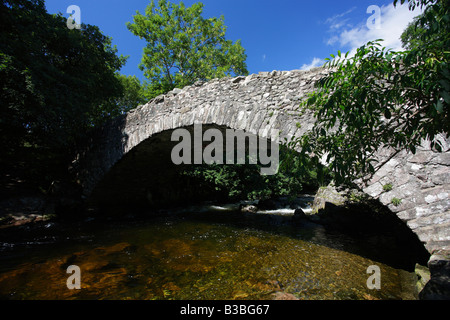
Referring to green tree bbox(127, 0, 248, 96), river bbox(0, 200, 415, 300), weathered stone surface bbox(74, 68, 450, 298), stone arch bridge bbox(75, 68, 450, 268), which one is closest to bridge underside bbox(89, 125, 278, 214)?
stone arch bridge bbox(75, 68, 450, 268)

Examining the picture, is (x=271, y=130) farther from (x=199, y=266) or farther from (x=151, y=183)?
(x=151, y=183)

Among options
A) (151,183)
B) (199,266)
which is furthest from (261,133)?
(151,183)

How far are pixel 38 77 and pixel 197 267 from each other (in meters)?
7.21

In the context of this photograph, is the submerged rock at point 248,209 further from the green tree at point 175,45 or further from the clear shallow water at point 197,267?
the green tree at point 175,45

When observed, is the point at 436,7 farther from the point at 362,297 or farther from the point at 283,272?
the point at 283,272

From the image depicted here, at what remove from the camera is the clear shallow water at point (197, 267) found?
112 inches

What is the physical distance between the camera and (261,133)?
4766mm

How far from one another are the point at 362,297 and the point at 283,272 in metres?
1.04

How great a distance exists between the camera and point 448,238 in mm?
2631

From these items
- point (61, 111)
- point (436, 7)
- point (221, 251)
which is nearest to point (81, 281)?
point (221, 251)

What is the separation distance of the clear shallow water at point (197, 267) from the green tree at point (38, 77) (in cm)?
370

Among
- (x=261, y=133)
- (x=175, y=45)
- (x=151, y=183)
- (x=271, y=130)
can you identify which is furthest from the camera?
(x=175, y=45)

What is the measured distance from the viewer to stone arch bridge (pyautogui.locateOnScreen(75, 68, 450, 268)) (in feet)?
9.53

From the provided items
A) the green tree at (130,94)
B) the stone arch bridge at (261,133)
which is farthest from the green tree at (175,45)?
the stone arch bridge at (261,133)
